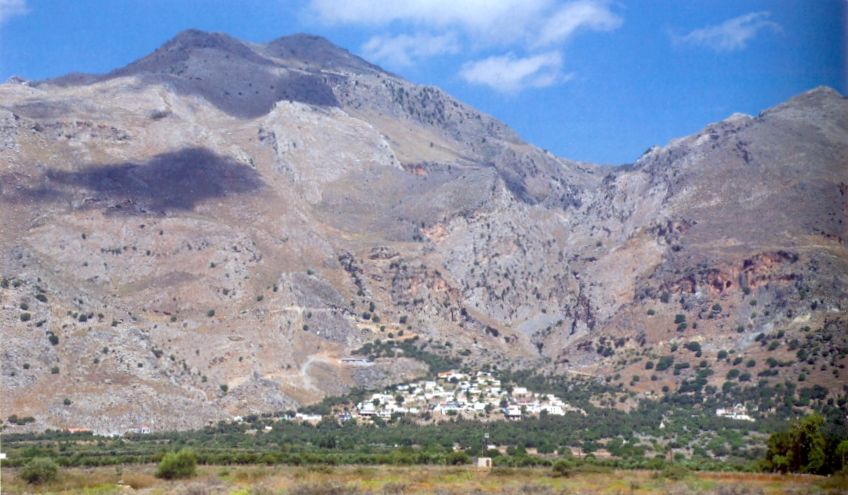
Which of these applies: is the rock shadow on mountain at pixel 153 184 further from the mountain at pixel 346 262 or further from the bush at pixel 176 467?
the bush at pixel 176 467

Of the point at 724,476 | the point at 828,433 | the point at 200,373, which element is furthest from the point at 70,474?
the point at 200,373

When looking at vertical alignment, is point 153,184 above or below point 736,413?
above

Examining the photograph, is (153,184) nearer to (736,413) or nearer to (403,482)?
(736,413)

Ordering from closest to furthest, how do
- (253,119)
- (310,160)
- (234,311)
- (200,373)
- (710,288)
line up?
(200,373) < (234,311) < (710,288) < (310,160) < (253,119)

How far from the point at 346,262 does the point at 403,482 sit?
302 feet

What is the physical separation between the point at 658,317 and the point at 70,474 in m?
87.3

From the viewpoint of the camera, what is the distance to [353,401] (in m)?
107

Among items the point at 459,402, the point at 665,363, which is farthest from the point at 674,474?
the point at 665,363

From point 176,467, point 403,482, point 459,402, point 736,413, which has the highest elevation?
point 459,402

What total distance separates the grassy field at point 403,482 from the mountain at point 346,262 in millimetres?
36714

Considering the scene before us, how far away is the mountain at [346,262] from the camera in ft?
327

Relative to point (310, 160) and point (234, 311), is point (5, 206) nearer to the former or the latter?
point (234, 311)

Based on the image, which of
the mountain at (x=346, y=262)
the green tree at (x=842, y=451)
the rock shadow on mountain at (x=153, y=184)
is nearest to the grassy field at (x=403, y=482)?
the green tree at (x=842, y=451)

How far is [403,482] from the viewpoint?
4859 centimetres
